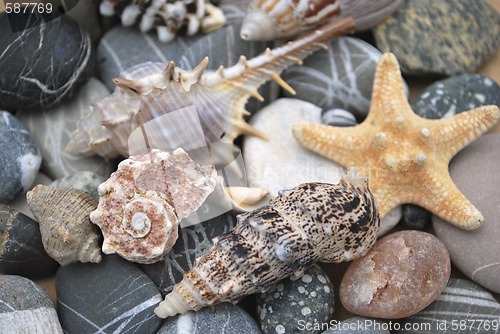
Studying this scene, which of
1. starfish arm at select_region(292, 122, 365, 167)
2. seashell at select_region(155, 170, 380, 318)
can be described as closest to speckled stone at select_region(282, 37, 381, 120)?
starfish arm at select_region(292, 122, 365, 167)

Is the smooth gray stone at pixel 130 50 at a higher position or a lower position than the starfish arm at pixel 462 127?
higher

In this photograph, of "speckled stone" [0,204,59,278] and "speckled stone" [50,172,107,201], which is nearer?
"speckled stone" [0,204,59,278]

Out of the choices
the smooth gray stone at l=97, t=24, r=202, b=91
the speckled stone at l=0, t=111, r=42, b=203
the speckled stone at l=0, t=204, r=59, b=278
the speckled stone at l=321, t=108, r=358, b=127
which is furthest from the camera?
the smooth gray stone at l=97, t=24, r=202, b=91

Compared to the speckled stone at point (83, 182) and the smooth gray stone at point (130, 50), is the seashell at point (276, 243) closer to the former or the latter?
the speckled stone at point (83, 182)

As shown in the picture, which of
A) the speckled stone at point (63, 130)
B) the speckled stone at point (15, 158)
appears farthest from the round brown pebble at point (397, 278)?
the speckled stone at point (15, 158)

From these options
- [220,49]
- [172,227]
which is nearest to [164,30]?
[220,49]

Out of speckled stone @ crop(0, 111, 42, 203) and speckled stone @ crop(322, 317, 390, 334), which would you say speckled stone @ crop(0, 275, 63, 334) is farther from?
speckled stone @ crop(322, 317, 390, 334)

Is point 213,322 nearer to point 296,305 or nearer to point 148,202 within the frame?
point 296,305
